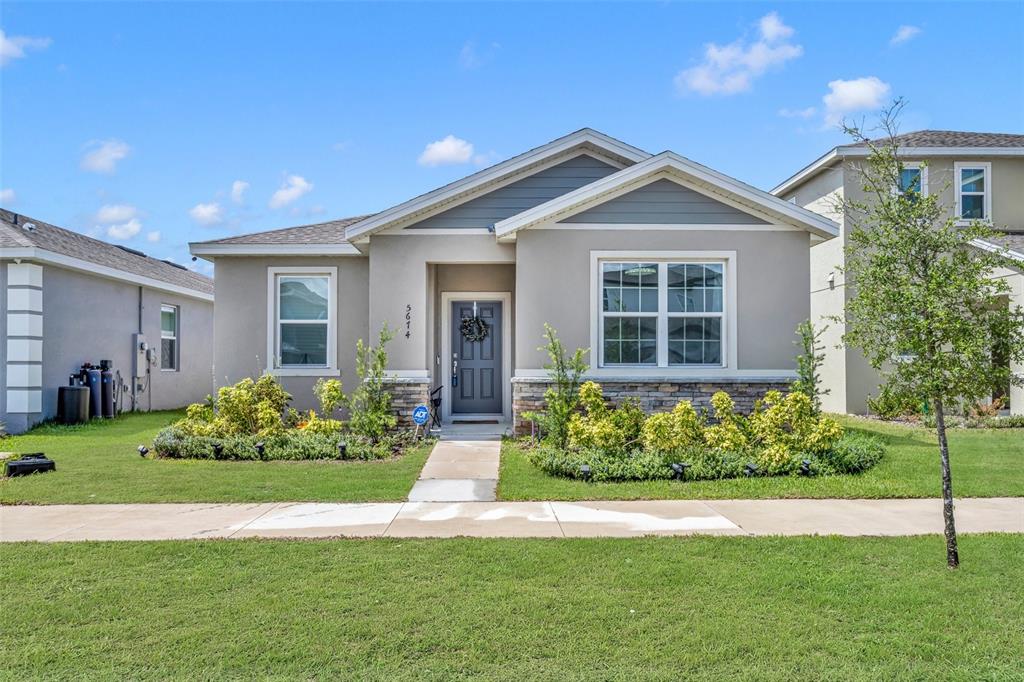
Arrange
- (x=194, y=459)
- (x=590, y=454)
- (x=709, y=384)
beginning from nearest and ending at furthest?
1. (x=590, y=454)
2. (x=194, y=459)
3. (x=709, y=384)

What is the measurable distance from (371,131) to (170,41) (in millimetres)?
4745

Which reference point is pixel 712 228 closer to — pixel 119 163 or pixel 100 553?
pixel 100 553

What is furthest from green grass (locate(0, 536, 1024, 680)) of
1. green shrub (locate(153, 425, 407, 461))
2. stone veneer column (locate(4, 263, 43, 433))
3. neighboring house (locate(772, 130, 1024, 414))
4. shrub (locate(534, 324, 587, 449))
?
neighboring house (locate(772, 130, 1024, 414))

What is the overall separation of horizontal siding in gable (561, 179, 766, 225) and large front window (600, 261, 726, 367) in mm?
693

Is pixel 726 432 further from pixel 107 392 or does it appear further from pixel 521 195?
pixel 107 392

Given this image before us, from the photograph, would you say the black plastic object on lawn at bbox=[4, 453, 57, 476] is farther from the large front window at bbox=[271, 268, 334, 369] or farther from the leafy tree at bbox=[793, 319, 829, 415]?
the leafy tree at bbox=[793, 319, 829, 415]

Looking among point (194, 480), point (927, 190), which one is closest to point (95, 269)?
point (194, 480)

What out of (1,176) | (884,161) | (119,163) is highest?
(119,163)

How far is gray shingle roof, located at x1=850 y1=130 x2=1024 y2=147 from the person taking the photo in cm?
1603

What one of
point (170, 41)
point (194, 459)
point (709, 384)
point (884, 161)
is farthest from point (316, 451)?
point (170, 41)

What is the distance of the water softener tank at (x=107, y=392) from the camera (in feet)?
46.9

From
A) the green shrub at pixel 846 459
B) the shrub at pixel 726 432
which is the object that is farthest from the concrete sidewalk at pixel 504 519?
the shrub at pixel 726 432

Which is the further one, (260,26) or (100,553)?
(260,26)

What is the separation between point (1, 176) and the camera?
11.4 m
